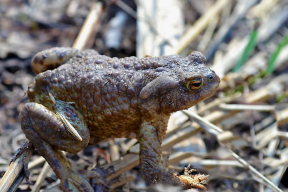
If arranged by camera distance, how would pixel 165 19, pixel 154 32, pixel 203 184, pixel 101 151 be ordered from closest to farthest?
pixel 203 184
pixel 101 151
pixel 154 32
pixel 165 19

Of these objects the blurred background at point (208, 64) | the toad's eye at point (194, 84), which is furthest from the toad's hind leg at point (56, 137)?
the toad's eye at point (194, 84)

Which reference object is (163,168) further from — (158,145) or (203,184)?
(203,184)

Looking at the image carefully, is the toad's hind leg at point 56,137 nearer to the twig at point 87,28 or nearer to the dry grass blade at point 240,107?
the twig at point 87,28

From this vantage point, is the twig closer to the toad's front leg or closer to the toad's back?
the toad's back

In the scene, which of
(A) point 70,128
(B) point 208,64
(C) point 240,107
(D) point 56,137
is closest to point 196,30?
(B) point 208,64

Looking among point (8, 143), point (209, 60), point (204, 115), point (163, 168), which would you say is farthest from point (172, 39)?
point (8, 143)

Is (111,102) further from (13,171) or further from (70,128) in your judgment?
(13,171)

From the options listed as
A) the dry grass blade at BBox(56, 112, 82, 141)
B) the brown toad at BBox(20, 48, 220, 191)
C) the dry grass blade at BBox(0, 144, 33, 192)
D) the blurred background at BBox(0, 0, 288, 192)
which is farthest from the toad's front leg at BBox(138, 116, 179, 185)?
the dry grass blade at BBox(0, 144, 33, 192)
